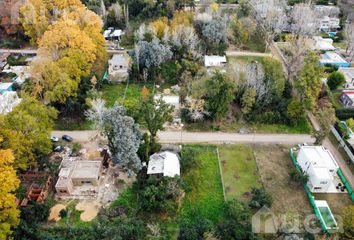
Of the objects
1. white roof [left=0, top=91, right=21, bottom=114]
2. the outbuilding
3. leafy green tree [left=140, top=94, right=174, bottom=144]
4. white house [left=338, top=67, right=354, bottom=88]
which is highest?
leafy green tree [left=140, top=94, right=174, bottom=144]

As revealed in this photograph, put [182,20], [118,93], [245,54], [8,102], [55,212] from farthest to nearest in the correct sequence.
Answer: [245,54]
[182,20]
[118,93]
[8,102]
[55,212]

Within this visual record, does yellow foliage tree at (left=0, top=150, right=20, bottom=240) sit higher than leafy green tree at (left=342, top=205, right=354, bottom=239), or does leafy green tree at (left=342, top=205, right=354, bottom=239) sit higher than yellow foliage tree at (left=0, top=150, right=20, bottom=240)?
yellow foliage tree at (left=0, top=150, right=20, bottom=240)

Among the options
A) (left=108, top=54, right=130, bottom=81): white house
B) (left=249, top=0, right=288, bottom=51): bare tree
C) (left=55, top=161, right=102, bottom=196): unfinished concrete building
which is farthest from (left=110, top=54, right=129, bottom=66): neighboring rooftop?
(left=249, top=0, right=288, bottom=51): bare tree

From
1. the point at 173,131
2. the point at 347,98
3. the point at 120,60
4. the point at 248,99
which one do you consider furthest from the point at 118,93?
the point at 347,98

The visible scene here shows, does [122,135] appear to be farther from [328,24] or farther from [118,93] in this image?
[328,24]

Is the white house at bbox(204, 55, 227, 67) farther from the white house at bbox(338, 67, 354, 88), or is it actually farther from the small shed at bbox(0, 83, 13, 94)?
the small shed at bbox(0, 83, 13, 94)

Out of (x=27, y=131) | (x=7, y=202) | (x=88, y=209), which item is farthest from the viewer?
(x=27, y=131)
